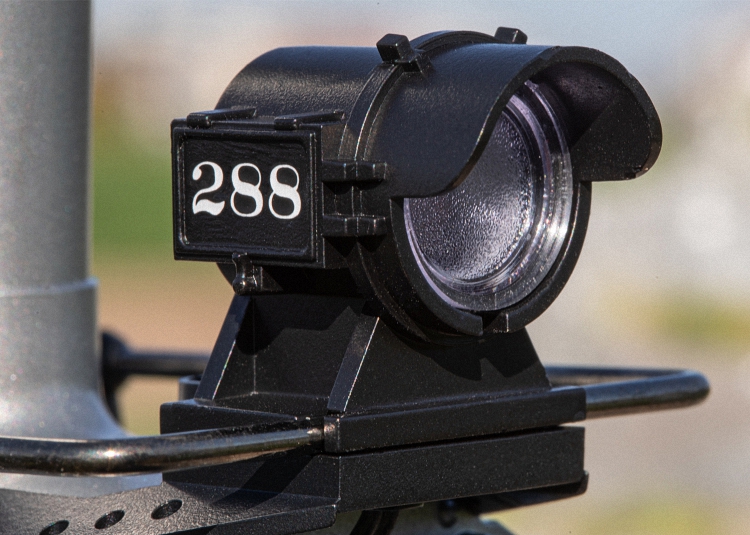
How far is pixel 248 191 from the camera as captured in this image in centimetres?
146

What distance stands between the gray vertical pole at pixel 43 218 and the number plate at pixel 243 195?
335 millimetres

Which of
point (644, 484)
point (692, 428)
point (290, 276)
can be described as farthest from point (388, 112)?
point (692, 428)

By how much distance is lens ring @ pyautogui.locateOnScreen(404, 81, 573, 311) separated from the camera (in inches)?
61.6

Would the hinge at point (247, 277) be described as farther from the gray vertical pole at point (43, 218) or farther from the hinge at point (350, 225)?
the gray vertical pole at point (43, 218)

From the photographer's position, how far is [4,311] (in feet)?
5.75

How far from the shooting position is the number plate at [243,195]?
142 centimetres

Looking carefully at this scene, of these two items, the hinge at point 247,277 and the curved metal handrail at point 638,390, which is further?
the curved metal handrail at point 638,390

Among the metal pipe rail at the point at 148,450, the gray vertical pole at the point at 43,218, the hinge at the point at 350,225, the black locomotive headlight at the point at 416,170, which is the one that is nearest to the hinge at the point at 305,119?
the black locomotive headlight at the point at 416,170

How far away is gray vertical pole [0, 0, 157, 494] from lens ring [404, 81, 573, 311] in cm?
56

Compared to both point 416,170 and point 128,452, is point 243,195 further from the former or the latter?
point 128,452

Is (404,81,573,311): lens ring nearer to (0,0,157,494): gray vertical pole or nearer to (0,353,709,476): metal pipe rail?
(0,353,709,476): metal pipe rail

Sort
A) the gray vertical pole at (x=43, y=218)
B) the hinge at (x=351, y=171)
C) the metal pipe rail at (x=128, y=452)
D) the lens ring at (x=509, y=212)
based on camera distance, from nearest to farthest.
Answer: the metal pipe rail at (x=128, y=452)
the hinge at (x=351, y=171)
the lens ring at (x=509, y=212)
the gray vertical pole at (x=43, y=218)

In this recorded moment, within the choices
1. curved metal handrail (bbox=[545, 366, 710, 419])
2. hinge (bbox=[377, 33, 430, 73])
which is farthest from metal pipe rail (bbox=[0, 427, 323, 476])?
curved metal handrail (bbox=[545, 366, 710, 419])

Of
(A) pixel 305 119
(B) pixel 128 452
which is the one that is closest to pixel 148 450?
(B) pixel 128 452
